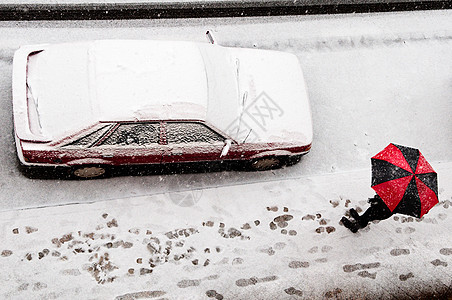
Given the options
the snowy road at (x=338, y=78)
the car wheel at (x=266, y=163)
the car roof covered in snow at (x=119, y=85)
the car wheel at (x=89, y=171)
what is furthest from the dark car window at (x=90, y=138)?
the car wheel at (x=266, y=163)

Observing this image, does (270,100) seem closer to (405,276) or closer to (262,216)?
(262,216)

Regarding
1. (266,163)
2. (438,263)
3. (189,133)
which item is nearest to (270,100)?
(266,163)

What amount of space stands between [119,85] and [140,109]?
1.22 feet

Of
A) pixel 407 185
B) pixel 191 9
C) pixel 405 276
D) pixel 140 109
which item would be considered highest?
pixel 191 9

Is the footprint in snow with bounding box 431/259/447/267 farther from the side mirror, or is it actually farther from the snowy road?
the side mirror

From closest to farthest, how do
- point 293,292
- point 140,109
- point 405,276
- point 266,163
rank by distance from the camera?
point 140,109, point 293,292, point 405,276, point 266,163

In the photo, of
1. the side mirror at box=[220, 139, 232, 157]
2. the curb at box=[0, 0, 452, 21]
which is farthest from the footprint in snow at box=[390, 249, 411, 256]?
the curb at box=[0, 0, 452, 21]

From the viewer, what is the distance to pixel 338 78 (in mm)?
7016

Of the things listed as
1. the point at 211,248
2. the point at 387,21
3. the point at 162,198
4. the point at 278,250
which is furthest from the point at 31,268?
the point at 387,21

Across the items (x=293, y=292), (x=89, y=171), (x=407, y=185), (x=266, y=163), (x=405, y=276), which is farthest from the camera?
(x=266, y=163)

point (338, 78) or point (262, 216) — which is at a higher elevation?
point (338, 78)

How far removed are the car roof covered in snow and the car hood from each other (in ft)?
1.33

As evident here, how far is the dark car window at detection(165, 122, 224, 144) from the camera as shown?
4902 millimetres

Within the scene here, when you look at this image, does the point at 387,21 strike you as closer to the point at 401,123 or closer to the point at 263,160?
the point at 401,123
